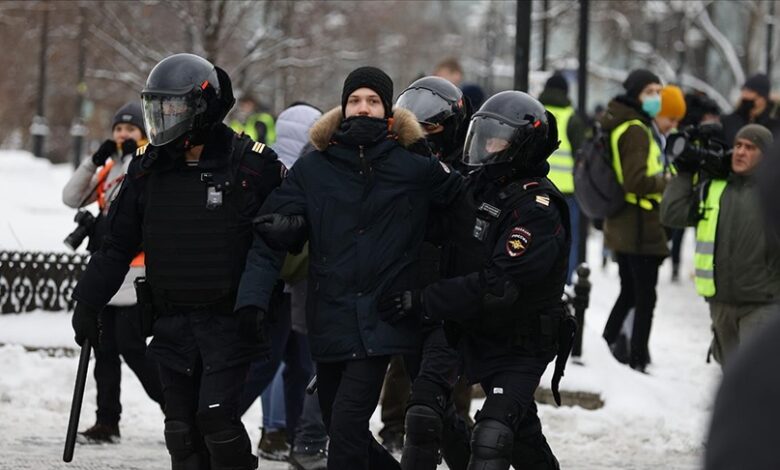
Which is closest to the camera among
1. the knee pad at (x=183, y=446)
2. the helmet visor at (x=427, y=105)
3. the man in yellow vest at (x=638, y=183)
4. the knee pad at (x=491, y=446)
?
the knee pad at (x=491, y=446)

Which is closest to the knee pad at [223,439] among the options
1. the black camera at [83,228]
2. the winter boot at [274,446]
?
the winter boot at [274,446]

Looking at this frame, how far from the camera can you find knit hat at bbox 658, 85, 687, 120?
1119cm

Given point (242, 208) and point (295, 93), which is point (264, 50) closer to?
point (295, 93)

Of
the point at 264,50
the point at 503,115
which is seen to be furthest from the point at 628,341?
the point at 264,50

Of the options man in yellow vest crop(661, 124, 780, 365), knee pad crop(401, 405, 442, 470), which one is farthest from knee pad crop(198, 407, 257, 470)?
man in yellow vest crop(661, 124, 780, 365)

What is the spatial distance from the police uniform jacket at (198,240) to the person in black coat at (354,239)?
144mm

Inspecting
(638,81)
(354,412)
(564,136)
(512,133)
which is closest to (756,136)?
(512,133)

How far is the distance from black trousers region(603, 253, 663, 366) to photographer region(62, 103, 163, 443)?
3.90 metres

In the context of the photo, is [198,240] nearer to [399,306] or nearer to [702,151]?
[399,306]

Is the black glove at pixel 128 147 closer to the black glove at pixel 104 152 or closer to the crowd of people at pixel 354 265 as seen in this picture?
the black glove at pixel 104 152

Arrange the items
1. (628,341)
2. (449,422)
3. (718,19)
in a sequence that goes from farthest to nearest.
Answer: (718,19) < (628,341) < (449,422)

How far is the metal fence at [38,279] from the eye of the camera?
35.2ft

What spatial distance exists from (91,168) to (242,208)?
2549 mm

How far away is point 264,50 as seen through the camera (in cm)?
2183
